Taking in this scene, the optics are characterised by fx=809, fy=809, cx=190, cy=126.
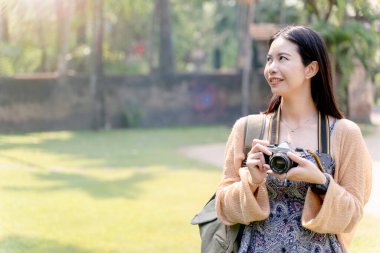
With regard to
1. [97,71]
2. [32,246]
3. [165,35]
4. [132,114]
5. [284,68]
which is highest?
[284,68]

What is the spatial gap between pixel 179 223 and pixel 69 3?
1618 centimetres

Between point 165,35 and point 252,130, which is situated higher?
point 252,130

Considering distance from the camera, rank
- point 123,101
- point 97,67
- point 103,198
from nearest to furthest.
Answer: point 103,198 < point 97,67 < point 123,101

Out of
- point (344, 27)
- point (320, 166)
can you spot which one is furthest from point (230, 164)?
point (344, 27)

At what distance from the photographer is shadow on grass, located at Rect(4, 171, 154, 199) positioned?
36.6ft

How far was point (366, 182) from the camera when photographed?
3506mm

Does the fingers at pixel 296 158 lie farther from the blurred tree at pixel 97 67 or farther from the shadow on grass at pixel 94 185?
the blurred tree at pixel 97 67

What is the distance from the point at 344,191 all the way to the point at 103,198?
24.7ft

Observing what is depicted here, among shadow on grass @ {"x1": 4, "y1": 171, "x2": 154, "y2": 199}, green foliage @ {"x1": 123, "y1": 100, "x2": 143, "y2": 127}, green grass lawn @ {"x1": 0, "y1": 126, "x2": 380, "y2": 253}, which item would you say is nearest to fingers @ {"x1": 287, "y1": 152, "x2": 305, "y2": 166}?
green grass lawn @ {"x1": 0, "y1": 126, "x2": 380, "y2": 253}

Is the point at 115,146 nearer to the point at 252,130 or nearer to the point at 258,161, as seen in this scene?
the point at 252,130

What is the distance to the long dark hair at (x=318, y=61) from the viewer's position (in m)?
3.54

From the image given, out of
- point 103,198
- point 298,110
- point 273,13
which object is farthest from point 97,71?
point 298,110

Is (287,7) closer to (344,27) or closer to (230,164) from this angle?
(344,27)

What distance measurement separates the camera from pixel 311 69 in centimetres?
358
